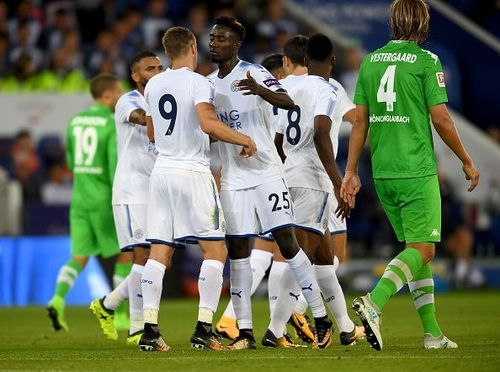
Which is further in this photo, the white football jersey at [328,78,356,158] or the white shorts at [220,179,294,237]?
the white football jersey at [328,78,356,158]

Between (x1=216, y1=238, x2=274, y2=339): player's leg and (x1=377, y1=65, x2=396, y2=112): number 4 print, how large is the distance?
2.53 m

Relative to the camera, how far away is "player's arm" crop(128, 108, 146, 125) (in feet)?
36.6

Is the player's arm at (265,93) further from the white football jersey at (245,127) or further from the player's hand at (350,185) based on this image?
the player's hand at (350,185)

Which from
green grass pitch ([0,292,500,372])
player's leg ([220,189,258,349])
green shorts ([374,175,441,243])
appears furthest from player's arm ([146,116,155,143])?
green shorts ([374,175,441,243])

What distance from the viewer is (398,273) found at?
9.20 meters

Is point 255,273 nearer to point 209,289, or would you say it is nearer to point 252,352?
point 209,289

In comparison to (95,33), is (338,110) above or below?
below

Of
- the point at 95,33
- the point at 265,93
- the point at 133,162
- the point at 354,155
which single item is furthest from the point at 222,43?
the point at 95,33

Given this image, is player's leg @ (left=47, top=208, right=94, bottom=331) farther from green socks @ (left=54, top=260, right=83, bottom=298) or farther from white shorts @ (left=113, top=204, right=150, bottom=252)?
white shorts @ (left=113, top=204, right=150, bottom=252)

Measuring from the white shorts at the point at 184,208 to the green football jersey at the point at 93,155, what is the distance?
3.45 m

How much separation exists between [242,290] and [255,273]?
159 cm

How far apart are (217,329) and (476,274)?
35.2ft

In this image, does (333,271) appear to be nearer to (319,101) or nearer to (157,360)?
(319,101)

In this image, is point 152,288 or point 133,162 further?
point 133,162
